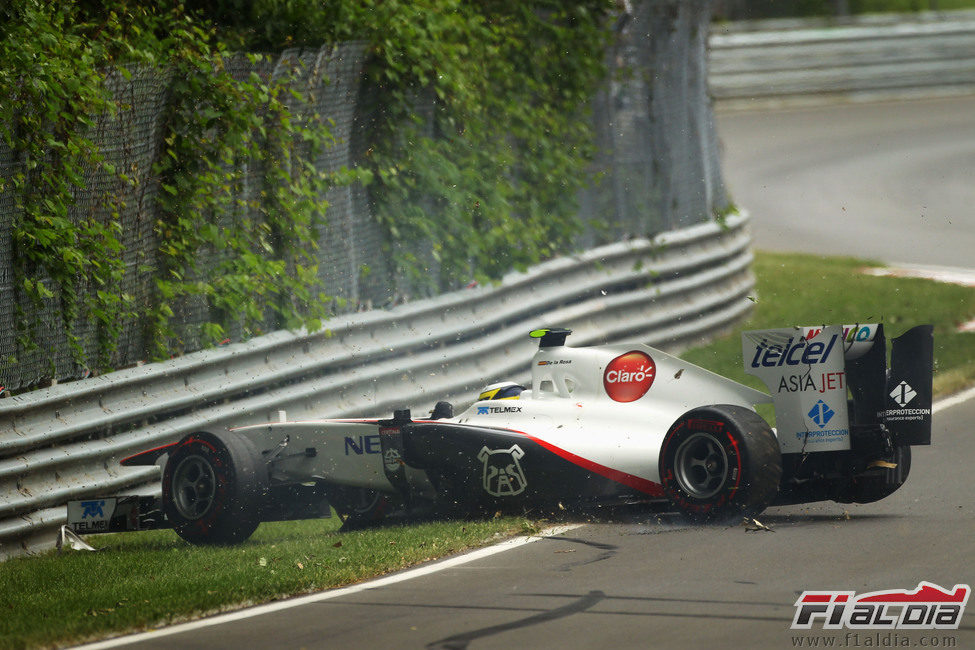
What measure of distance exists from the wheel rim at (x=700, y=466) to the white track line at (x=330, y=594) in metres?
0.77

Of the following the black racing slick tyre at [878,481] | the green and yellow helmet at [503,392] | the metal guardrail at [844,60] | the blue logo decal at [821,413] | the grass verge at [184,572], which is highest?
the metal guardrail at [844,60]

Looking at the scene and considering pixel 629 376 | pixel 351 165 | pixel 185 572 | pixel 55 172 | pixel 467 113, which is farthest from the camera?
pixel 467 113

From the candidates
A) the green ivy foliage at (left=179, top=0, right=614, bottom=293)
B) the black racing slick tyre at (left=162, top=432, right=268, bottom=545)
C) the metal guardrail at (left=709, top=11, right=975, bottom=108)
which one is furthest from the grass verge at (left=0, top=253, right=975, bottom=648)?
the metal guardrail at (left=709, top=11, right=975, bottom=108)

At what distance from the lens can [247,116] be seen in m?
10.8

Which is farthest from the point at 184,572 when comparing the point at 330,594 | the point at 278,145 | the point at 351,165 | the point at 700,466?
the point at 351,165

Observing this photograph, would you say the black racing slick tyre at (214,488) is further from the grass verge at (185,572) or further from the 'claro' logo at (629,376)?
the 'claro' logo at (629,376)

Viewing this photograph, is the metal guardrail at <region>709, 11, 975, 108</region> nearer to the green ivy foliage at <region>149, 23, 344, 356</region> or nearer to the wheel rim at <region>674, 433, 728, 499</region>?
the green ivy foliage at <region>149, 23, 344, 356</region>

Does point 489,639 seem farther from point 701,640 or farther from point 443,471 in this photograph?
point 443,471

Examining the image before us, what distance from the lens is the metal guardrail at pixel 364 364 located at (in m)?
8.86

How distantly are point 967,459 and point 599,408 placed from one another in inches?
112

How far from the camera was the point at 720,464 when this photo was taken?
7.79 metres

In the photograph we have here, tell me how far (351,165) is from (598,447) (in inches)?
190

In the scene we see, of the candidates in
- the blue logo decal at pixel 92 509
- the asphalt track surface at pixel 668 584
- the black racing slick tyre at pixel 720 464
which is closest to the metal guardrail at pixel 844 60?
the asphalt track surface at pixel 668 584

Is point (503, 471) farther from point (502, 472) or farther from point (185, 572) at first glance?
point (185, 572)
